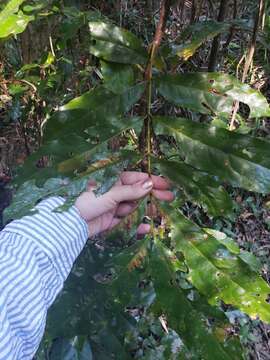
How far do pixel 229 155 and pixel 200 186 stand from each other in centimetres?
8

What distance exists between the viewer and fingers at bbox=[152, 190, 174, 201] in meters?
0.84

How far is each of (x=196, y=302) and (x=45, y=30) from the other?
1.47 meters

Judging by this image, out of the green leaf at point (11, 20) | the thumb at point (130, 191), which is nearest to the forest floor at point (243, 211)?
the green leaf at point (11, 20)

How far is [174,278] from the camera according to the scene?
734 mm

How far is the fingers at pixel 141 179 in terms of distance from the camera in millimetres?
842

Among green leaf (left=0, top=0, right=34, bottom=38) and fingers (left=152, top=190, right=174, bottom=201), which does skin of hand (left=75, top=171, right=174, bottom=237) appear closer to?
fingers (left=152, top=190, right=174, bottom=201)

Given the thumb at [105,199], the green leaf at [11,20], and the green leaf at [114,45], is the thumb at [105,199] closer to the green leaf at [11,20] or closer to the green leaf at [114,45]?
the green leaf at [114,45]

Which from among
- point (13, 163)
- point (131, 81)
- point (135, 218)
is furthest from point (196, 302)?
point (13, 163)

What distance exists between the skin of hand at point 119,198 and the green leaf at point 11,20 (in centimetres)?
41

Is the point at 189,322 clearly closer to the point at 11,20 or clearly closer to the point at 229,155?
the point at 229,155

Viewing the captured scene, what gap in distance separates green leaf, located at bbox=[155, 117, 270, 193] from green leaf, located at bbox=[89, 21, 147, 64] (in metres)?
0.18

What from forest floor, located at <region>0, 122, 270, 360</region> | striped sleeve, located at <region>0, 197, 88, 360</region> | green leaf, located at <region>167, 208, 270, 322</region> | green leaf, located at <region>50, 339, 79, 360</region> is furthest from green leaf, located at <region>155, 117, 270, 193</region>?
forest floor, located at <region>0, 122, 270, 360</region>

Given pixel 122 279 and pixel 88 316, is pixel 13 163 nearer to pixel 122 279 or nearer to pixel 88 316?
pixel 88 316

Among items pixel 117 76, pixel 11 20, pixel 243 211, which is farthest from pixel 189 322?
pixel 243 211
